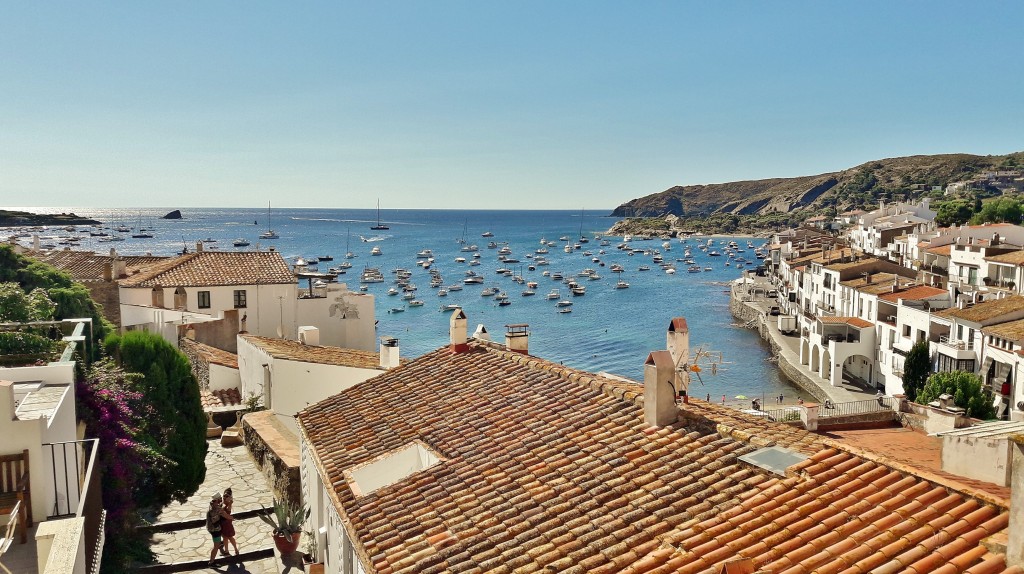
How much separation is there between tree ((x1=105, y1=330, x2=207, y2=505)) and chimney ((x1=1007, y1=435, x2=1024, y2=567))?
13.4 metres

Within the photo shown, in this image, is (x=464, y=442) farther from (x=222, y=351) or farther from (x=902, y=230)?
(x=902, y=230)

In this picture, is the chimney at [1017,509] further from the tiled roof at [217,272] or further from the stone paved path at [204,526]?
the tiled roof at [217,272]

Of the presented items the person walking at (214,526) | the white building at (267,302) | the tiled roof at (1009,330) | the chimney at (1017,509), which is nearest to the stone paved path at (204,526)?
the person walking at (214,526)

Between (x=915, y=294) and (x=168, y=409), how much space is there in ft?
152

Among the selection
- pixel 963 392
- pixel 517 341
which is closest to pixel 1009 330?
pixel 963 392

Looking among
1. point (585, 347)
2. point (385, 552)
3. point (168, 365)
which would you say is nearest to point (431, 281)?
point (585, 347)

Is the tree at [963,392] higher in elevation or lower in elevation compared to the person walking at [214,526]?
lower

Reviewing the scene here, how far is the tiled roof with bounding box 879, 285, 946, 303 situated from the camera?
46.9m

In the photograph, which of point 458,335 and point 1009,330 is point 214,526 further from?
point 1009,330

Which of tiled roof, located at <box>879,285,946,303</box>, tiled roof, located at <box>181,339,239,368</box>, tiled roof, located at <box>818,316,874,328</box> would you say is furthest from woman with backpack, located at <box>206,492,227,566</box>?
tiled roof, located at <box>818,316,874,328</box>

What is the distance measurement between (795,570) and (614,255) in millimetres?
150931

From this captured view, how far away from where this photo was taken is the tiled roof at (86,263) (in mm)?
36750

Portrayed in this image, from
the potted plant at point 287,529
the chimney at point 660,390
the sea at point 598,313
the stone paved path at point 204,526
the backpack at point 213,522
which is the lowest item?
the sea at point 598,313

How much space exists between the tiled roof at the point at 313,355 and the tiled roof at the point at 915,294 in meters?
38.9
